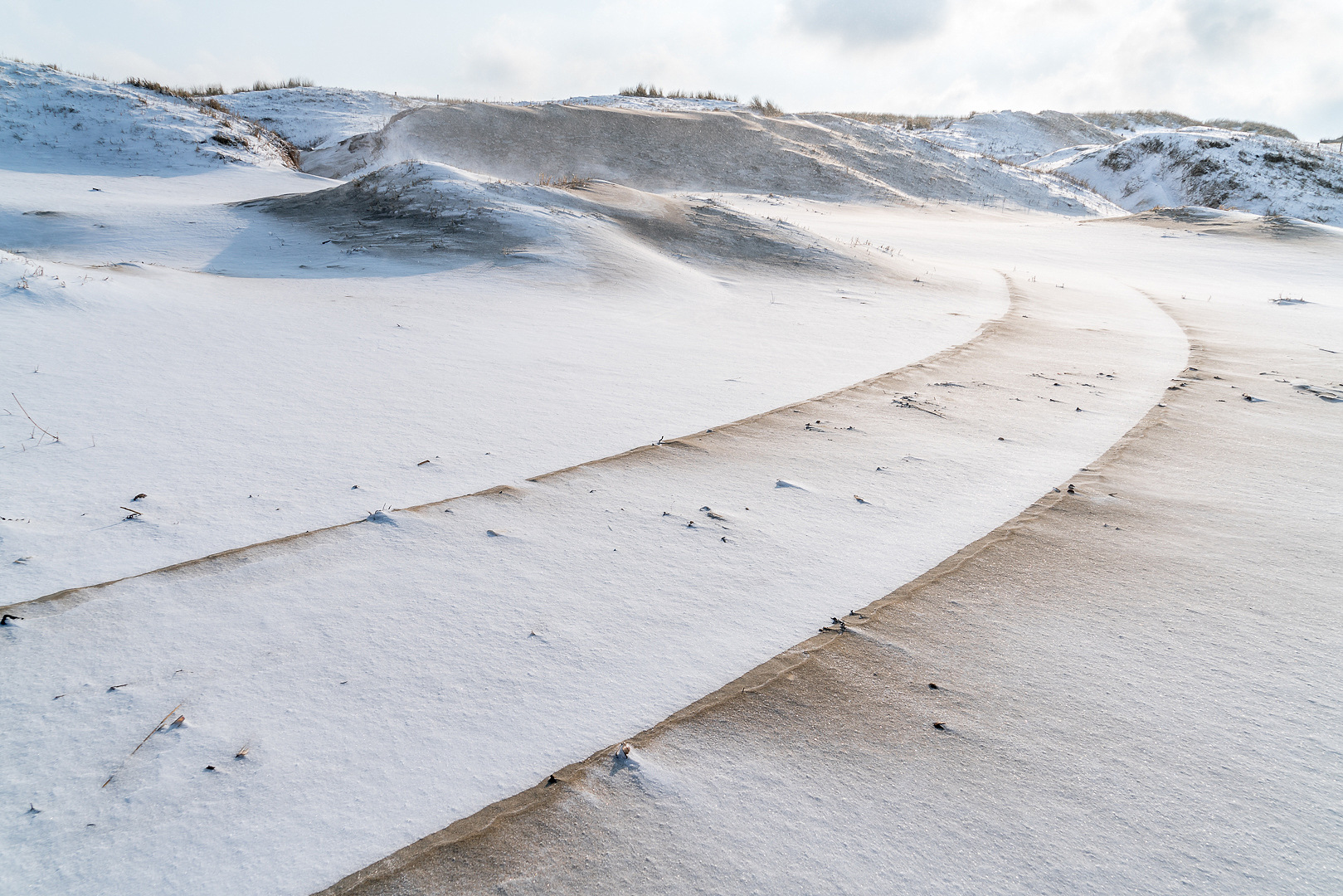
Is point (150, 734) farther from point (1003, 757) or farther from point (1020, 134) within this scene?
point (1020, 134)

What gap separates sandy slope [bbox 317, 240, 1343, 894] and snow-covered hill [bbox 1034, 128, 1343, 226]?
3000 cm

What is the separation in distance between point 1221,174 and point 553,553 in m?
33.7


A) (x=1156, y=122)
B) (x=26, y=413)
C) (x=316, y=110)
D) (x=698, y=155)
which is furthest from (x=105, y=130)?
(x=1156, y=122)

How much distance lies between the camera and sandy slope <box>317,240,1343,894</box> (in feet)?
4.90

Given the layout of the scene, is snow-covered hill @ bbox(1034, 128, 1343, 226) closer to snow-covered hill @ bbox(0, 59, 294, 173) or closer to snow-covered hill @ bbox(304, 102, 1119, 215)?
snow-covered hill @ bbox(304, 102, 1119, 215)

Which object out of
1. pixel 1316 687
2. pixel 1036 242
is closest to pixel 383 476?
pixel 1316 687

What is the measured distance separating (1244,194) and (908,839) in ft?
110

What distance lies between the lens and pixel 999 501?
3.25 metres

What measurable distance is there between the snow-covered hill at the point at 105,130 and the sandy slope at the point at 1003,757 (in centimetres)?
1589

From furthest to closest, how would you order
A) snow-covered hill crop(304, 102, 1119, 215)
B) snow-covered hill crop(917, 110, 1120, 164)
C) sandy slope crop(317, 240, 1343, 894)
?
snow-covered hill crop(917, 110, 1120, 164) → snow-covered hill crop(304, 102, 1119, 215) → sandy slope crop(317, 240, 1343, 894)

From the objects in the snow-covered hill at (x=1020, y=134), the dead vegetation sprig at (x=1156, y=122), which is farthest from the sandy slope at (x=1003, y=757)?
the dead vegetation sprig at (x=1156, y=122)

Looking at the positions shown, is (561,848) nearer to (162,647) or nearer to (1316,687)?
(162,647)

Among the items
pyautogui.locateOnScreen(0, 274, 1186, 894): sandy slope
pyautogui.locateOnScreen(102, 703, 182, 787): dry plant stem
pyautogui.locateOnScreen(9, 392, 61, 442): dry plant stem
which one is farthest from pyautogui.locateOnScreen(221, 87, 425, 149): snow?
pyautogui.locateOnScreen(102, 703, 182, 787): dry plant stem

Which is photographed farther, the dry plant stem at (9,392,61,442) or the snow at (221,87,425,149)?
the snow at (221,87,425,149)
